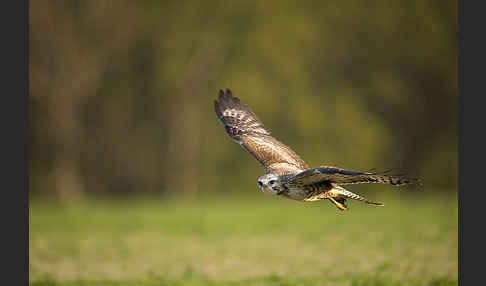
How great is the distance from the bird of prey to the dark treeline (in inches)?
794

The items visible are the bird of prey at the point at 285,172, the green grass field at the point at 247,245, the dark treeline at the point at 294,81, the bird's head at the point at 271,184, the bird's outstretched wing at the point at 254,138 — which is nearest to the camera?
the bird of prey at the point at 285,172

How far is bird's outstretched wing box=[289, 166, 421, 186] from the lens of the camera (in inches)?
260

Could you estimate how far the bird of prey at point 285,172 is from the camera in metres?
6.87

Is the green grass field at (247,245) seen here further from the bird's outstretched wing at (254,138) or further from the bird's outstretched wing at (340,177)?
the bird's outstretched wing at (340,177)

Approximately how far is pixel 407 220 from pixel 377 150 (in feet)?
45.6

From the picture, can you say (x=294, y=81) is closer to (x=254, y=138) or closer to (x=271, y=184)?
(x=254, y=138)

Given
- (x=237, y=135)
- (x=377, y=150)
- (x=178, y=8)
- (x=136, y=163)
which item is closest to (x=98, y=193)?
(x=136, y=163)

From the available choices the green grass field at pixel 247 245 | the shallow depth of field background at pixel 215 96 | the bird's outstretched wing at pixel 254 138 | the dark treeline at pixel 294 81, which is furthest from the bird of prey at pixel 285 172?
the dark treeline at pixel 294 81

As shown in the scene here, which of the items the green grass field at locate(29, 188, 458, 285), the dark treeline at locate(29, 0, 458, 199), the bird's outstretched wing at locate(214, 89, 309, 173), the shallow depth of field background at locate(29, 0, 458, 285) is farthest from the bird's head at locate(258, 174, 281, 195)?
the dark treeline at locate(29, 0, 458, 199)

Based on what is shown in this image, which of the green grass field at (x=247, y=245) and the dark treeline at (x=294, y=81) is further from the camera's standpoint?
the dark treeline at (x=294, y=81)

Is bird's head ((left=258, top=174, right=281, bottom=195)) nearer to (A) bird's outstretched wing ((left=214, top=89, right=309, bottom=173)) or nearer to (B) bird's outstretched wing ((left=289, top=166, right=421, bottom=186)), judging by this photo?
(B) bird's outstretched wing ((left=289, top=166, right=421, bottom=186))

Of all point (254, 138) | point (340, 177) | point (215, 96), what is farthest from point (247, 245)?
point (215, 96)

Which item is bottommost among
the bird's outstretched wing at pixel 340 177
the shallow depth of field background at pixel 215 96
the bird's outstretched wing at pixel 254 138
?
the bird's outstretched wing at pixel 340 177

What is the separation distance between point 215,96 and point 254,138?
74.9ft
